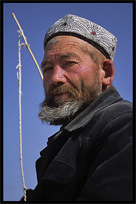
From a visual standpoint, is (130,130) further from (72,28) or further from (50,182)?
(72,28)

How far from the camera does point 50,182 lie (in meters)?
1.32

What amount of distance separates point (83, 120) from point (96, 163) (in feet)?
1.42

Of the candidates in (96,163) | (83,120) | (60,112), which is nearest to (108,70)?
(60,112)

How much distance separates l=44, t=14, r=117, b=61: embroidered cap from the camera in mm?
2184

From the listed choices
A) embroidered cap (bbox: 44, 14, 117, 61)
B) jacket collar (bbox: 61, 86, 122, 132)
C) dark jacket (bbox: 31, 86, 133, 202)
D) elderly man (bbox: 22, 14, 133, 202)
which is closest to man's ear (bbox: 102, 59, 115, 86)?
elderly man (bbox: 22, 14, 133, 202)

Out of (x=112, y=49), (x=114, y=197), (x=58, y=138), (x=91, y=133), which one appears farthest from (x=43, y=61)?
(x=114, y=197)

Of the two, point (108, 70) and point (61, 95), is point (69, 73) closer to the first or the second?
point (61, 95)

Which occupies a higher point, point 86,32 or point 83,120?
point 86,32

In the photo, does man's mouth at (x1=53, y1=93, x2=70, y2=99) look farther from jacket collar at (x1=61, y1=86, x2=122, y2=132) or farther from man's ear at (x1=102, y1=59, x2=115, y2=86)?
man's ear at (x1=102, y1=59, x2=115, y2=86)

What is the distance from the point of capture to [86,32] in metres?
2.20

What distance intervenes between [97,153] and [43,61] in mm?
1162

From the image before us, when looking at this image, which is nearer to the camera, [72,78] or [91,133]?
[91,133]

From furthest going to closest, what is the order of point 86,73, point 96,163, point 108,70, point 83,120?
point 108,70 < point 86,73 < point 83,120 < point 96,163

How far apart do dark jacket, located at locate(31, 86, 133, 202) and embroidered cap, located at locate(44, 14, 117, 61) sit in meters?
0.81
